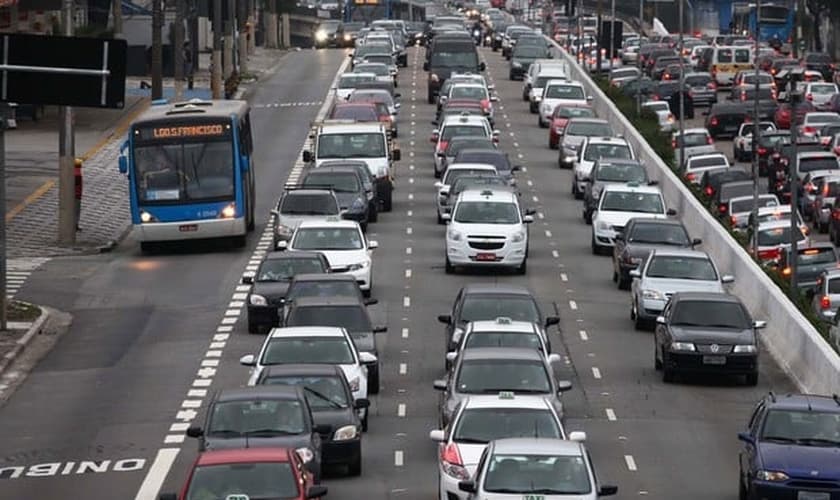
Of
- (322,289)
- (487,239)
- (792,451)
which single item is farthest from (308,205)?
(792,451)

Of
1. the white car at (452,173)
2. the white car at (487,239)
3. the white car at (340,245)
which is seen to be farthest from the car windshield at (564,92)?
the white car at (340,245)

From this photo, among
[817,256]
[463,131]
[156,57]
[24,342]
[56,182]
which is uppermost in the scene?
[156,57]

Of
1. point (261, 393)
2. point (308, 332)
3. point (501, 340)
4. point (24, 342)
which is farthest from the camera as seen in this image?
point (24, 342)

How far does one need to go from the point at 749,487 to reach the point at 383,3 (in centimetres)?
13974

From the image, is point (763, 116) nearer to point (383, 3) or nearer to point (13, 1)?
point (13, 1)

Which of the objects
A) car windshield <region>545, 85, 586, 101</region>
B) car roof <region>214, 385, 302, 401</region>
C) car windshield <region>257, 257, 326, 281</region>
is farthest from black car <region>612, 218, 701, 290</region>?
car windshield <region>545, 85, 586, 101</region>

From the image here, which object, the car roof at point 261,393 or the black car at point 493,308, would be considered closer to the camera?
the car roof at point 261,393

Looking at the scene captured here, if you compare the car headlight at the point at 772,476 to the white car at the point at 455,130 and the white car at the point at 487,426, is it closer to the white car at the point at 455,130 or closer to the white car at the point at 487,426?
the white car at the point at 487,426

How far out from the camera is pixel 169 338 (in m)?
41.6

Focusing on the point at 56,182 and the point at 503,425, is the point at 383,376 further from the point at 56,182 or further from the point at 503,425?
the point at 56,182

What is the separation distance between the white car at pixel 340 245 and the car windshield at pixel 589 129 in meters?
22.1

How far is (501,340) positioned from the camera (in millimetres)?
34688

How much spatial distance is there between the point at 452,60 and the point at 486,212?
138 ft

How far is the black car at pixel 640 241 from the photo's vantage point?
46.3 m
